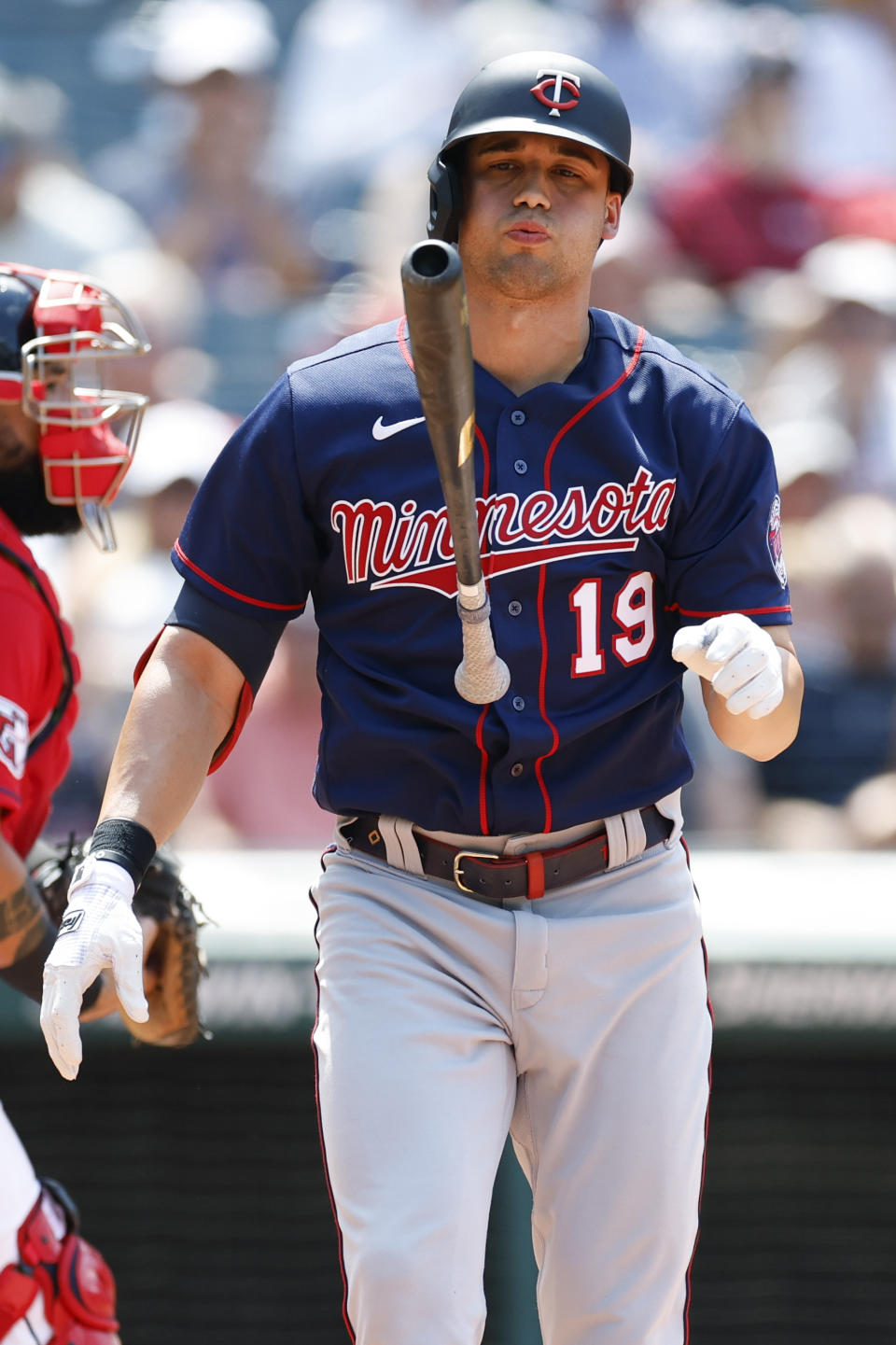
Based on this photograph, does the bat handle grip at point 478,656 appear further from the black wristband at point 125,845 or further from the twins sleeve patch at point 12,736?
the twins sleeve patch at point 12,736

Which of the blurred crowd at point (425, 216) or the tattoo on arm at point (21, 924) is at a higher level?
the blurred crowd at point (425, 216)

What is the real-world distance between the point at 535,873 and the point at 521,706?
0.75 ft

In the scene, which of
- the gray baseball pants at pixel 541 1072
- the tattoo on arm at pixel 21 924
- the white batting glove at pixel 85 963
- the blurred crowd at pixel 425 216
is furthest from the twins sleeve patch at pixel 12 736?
the blurred crowd at pixel 425 216

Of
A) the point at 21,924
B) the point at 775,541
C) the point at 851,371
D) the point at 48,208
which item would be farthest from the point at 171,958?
the point at 48,208

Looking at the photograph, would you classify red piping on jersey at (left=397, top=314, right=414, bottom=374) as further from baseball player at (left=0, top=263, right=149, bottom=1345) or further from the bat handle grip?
baseball player at (left=0, top=263, right=149, bottom=1345)

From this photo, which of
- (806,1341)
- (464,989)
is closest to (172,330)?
(806,1341)

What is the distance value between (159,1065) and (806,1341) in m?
1.55

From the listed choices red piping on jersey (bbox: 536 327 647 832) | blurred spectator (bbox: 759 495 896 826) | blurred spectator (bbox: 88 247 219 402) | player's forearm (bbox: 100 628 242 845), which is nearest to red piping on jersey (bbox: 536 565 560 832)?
red piping on jersey (bbox: 536 327 647 832)

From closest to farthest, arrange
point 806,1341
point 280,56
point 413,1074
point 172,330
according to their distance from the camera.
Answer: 1. point 413,1074
2. point 806,1341
3. point 172,330
4. point 280,56

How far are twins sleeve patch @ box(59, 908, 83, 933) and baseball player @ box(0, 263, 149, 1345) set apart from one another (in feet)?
1.21

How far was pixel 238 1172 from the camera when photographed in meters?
4.04

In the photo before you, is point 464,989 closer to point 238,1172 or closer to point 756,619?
point 756,619

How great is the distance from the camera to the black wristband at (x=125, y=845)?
2.39 meters

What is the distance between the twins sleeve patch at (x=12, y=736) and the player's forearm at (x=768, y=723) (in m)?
1.02
